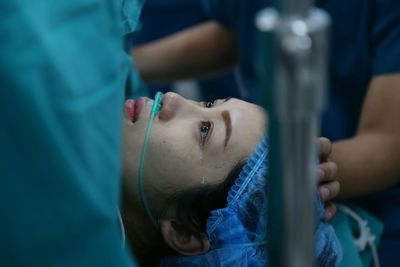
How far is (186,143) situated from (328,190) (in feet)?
0.85

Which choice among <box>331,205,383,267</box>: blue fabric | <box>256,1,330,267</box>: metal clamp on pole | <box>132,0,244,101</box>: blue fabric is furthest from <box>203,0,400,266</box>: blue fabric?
<box>256,1,330,267</box>: metal clamp on pole

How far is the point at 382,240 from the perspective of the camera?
1.37 metres

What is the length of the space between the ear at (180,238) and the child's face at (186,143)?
0.04 metres

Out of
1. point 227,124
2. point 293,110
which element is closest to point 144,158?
point 227,124

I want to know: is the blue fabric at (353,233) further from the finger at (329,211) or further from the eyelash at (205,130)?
the eyelash at (205,130)

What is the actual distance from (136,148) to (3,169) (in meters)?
0.40

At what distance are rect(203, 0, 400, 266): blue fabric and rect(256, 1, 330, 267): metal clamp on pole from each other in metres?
0.78

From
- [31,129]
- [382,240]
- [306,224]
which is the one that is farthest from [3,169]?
[382,240]

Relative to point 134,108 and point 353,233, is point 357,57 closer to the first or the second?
point 353,233

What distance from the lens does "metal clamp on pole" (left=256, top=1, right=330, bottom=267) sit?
0.51 metres

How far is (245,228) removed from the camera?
1.02 m

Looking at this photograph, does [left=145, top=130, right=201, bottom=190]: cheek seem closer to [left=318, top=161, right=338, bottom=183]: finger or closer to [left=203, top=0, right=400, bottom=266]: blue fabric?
[left=318, top=161, right=338, bottom=183]: finger

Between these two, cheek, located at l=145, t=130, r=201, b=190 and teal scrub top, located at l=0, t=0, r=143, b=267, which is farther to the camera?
cheek, located at l=145, t=130, r=201, b=190

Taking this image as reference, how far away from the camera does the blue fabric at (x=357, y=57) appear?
1313mm
